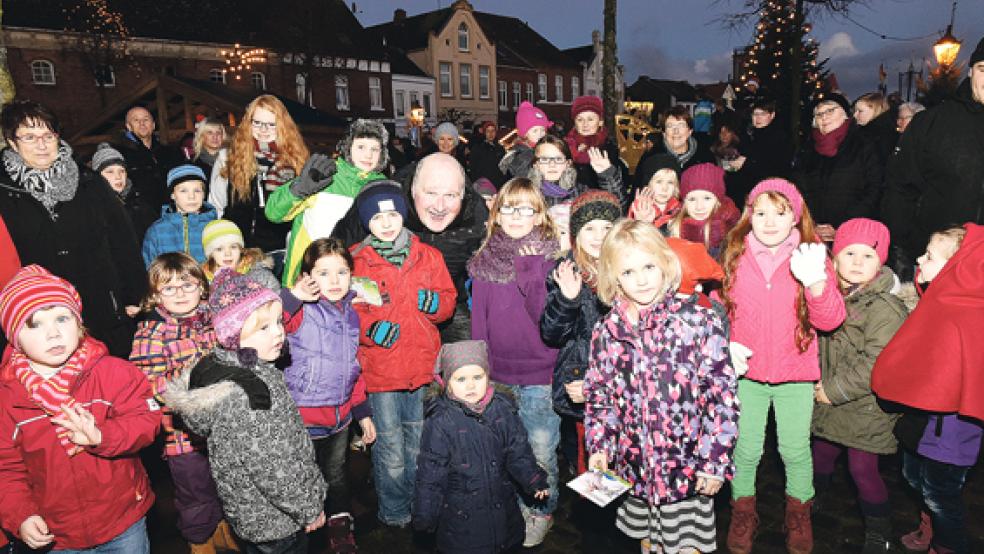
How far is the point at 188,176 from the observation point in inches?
193

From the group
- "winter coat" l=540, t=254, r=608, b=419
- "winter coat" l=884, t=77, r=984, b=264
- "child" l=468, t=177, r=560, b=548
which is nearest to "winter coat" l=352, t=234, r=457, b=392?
"child" l=468, t=177, r=560, b=548

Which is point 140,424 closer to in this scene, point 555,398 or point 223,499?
point 223,499

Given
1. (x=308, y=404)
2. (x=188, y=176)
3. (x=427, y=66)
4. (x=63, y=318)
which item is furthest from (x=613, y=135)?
(x=427, y=66)

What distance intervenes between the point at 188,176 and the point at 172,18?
98.6 ft

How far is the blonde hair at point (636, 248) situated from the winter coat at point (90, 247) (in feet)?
11.5

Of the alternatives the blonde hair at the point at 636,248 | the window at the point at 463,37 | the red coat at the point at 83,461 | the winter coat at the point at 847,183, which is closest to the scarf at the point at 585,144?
the winter coat at the point at 847,183

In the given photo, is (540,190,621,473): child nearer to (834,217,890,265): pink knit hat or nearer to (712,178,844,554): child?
(712,178,844,554): child

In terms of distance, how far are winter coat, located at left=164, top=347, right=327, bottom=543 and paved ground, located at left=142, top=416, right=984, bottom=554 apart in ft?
3.75

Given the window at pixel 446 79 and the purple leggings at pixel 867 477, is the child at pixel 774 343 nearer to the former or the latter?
the purple leggings at pixel 867 477

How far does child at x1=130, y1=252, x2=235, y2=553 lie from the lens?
11.7ft

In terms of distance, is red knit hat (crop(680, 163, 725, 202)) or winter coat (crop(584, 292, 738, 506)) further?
red knit hat (crop(680, 163, 725, 202))

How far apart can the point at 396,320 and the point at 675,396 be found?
1.79 m

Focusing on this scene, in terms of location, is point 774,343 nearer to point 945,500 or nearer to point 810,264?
point 810,264

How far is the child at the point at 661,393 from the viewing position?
297cm
